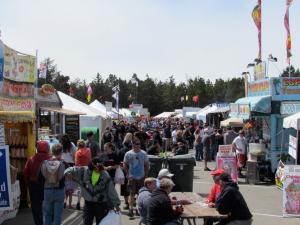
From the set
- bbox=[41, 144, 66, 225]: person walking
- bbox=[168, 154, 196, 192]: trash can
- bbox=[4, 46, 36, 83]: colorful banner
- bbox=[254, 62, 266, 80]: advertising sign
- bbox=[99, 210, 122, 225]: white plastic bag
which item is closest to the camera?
bbox=[99, 210, 122, 225]: white plastic bag

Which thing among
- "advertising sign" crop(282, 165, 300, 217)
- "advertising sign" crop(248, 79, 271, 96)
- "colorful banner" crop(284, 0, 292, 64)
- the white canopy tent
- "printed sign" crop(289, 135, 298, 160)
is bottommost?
"advertising sign" crop(282, 165, 300, 217)

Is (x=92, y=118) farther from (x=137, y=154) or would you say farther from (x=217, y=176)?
(x=217, y=176)

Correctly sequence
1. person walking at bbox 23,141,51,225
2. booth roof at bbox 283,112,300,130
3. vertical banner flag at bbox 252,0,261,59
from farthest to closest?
1. vertical banner flag at bbox 252,0,261,59
2. booth roof at bbox 283,112,300,130
3. person walking at bbox 23,141,51,225

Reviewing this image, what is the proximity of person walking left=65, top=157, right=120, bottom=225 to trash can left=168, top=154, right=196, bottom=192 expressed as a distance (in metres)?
5.02

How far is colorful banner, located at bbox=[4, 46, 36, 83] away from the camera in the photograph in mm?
11953

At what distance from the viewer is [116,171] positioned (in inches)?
428

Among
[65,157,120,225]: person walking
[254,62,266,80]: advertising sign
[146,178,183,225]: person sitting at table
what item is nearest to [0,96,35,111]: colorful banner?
[65,157,120,225]: person walking

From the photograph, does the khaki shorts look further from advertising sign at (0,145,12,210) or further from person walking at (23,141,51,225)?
advertising sign at (0,145,12,210)

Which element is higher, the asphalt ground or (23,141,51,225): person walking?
(23,141,51,225): person walking

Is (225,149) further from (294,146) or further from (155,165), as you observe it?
(155,165)

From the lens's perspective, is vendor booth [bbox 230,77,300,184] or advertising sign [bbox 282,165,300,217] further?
vendor booth [bbox 230,77,300,184]

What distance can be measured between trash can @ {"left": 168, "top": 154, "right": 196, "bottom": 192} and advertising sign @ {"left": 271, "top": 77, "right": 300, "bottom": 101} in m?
5.73

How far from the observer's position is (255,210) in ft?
38.8

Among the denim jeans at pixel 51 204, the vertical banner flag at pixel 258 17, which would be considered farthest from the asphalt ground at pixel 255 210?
the vertical banner flag at pixel 258 17
